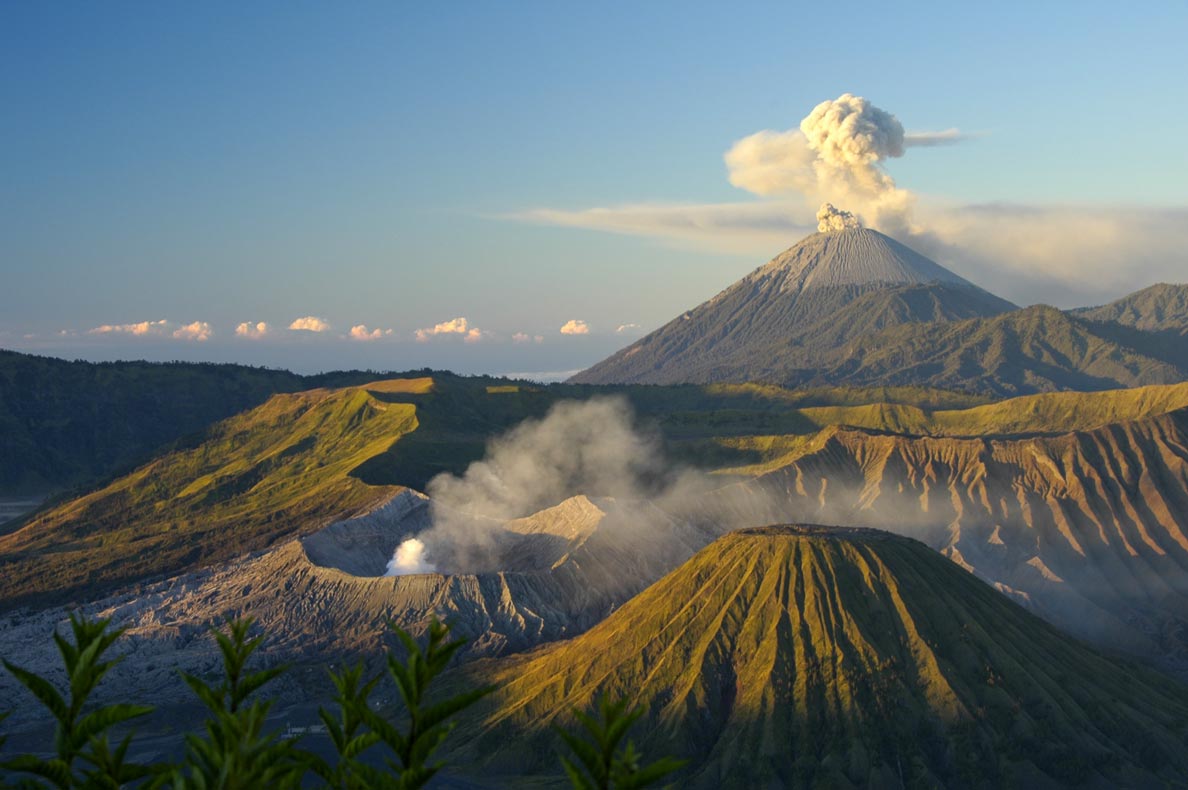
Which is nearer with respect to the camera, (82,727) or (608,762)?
(608,762)

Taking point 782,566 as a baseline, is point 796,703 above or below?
below

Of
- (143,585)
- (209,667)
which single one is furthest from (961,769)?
(143,585)

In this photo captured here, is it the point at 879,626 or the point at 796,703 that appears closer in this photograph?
the point at 796,703

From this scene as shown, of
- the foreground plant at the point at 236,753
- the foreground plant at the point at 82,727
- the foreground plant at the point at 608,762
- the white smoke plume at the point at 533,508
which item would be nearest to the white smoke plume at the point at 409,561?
the white smoke plume at the point at 533,508

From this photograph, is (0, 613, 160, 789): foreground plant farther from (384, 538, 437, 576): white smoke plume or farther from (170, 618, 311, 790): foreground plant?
(384, 538, 437, 576): white smoke plume

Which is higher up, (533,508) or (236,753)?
(236,753)

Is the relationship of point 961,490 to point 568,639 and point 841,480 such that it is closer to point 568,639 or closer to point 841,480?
point 841,480

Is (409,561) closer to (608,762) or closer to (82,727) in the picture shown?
(82,727)

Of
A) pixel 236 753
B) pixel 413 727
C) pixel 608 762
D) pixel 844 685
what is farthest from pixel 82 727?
pixel 844 685
